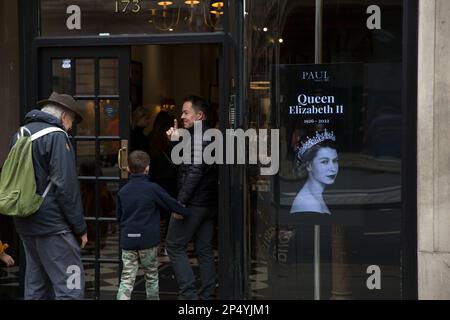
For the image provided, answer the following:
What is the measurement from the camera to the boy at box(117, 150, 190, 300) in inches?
264

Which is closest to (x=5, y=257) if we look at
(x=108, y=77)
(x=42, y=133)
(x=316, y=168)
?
(x=42, y=133)

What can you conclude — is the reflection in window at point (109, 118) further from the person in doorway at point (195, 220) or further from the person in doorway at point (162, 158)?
the person in doorway at point (162, 158)

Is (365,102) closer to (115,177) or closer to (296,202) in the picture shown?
(296,202)

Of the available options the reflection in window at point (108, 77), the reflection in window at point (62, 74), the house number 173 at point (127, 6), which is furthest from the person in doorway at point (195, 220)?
the reflection in window at point (62, 74)

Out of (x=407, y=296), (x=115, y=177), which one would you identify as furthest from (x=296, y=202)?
(x=115, y=177)

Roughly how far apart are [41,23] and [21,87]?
25.5 inches

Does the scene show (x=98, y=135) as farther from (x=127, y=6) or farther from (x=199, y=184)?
(x=127, y=6)

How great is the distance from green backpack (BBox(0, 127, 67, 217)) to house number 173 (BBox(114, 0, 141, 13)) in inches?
73.6

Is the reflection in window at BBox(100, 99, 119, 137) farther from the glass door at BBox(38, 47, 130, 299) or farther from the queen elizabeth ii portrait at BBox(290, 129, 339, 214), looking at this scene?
the queen elizabeth ii portrait at BBox(290, 129, 339, 214)

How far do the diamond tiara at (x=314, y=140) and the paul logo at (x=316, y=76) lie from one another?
44cm

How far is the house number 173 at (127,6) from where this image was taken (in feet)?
24.2

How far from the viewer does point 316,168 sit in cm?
681

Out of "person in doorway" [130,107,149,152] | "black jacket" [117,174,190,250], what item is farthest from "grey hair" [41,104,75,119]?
"person in doorway" [130,107,149,152]

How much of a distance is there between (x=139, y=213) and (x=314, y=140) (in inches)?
64.5
